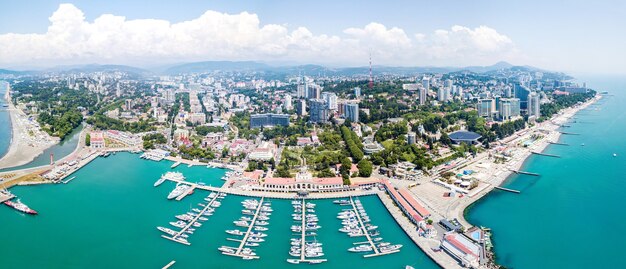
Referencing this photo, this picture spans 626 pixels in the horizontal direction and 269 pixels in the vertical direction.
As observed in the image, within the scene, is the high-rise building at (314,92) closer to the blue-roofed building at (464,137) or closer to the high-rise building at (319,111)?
the high-rise building at (319,111)

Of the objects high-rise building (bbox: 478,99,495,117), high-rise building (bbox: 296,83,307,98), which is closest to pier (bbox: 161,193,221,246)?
high-rise building (bbox: 478,99,495,117)

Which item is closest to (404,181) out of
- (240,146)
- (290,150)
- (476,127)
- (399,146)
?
(399,146)

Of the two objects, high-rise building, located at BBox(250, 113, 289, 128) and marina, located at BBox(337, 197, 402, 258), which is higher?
high-rise building, located at BBox(250, 113, 289, 128)

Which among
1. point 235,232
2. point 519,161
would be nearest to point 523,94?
point 519,161

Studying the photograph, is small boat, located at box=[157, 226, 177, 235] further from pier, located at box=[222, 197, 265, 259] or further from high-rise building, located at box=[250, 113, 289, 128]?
high-rise building, located at box=[250, 113, 289, 128]

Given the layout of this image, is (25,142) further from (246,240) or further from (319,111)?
(246,240)

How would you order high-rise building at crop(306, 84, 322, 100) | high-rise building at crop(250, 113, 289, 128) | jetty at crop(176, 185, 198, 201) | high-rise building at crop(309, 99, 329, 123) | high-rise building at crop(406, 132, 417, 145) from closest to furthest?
jetty at crop(176, 185, 198, 201)
high-rise building at crop(406, 132, 417, 145)
high-rise building at crop(250, 113, 289, 128)
high-rise building at crop(309, 99, 329, 123)
high-rise building at crop(306, 84, 322, 100)

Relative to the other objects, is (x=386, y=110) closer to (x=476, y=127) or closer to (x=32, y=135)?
(x=476, y=127)
